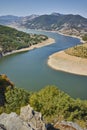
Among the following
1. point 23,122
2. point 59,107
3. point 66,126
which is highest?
point 23,122

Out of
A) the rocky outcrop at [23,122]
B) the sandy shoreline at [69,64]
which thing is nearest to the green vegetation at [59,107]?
the rocky outcrop at [23,122]

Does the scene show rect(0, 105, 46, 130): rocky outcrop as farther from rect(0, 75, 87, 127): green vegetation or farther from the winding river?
the winding river

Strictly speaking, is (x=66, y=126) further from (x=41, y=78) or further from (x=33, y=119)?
(x=41, y=78)

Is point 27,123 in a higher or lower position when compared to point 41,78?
higher

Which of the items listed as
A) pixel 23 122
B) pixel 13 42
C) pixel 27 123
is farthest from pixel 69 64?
pixel 23 122

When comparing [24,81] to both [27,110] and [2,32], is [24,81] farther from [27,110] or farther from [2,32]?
[2,32]

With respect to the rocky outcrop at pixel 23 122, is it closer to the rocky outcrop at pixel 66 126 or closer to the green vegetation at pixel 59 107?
the rocky outcrop at pixel 66 126
